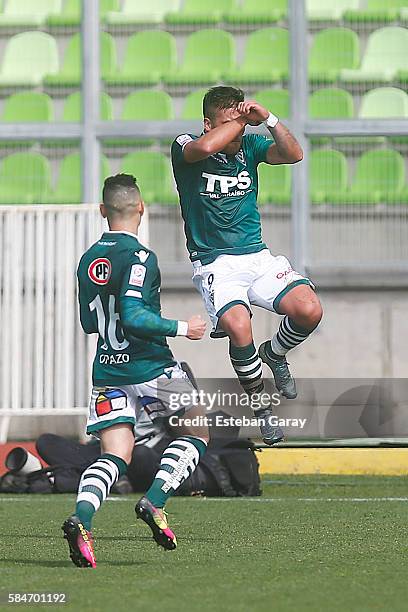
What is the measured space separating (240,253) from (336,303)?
5761mm

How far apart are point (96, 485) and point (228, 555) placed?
67cm

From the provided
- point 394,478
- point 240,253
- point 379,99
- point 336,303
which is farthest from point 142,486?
point 379,99

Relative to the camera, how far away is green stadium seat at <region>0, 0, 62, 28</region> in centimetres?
1380

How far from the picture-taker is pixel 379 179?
43.7 feet

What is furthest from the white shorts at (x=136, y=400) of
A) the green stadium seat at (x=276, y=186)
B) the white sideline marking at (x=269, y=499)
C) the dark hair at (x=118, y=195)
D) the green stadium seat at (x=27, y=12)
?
the green stadium seat at (x=27, y=12)

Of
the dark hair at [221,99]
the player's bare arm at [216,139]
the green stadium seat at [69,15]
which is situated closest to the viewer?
the player's bare arm at [216,139]

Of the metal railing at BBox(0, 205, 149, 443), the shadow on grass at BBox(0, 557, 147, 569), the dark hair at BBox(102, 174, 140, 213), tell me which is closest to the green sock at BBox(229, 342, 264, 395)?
the dark hair at BBox(102, 174, 140, 213)

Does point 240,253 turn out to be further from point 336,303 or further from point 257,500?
point 336,303

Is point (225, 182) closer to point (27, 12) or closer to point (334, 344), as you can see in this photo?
point (334, 344)

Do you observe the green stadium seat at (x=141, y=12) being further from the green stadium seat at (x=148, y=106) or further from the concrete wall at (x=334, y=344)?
the concrete wall at (x=334, y=344)

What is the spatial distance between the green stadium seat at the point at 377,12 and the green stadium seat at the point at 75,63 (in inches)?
88.9

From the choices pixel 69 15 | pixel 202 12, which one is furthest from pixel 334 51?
pixel 69 15

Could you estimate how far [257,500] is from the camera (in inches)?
362

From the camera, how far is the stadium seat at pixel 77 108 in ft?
44.5
